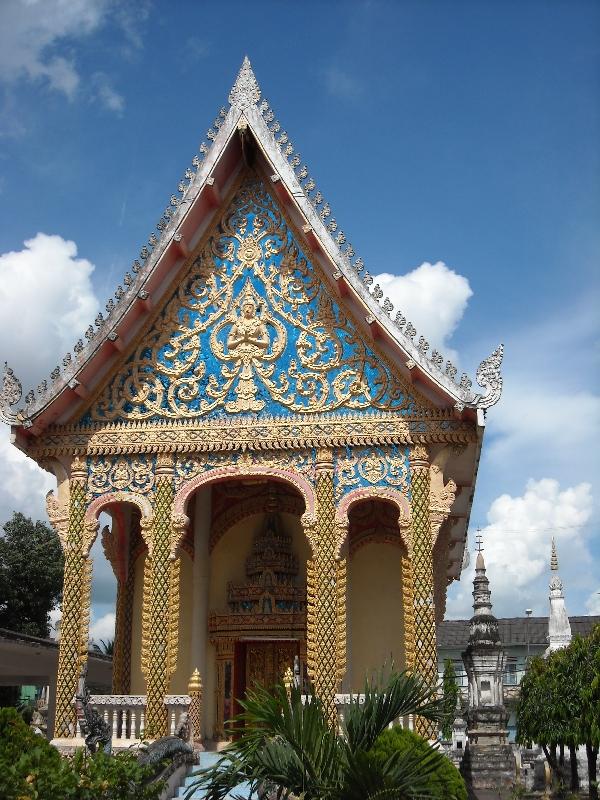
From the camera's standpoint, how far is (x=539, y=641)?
153 ft

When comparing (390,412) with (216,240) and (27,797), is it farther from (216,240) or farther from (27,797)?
(27,797)

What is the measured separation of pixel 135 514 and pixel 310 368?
15.4 feet

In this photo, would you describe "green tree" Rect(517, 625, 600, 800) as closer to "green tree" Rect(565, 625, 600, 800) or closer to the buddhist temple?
"green tree" Rect(565, 625, 600, 800)

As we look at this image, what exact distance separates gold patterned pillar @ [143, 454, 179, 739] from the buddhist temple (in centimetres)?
2

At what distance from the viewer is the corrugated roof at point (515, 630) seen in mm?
46344

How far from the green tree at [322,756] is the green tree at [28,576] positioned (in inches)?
959

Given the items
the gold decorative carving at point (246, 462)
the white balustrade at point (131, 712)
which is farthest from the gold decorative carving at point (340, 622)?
the white balustrade at point (131, 712)

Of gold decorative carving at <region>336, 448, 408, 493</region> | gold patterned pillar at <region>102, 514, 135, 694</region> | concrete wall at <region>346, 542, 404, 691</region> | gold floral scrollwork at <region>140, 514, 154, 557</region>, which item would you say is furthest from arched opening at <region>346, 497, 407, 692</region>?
gold patterned pillar at <region>102, 514, 135, 694</region>

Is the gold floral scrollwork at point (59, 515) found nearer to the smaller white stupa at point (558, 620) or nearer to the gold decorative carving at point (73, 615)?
the gold decorative carving at point (73, 615)

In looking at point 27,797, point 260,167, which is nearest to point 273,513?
point 260,167

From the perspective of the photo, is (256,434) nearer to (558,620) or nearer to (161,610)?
(161,610)

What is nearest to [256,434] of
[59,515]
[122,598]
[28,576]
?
[59,515]

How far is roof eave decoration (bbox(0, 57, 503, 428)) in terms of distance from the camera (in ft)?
42.0

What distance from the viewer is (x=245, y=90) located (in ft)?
47.7
